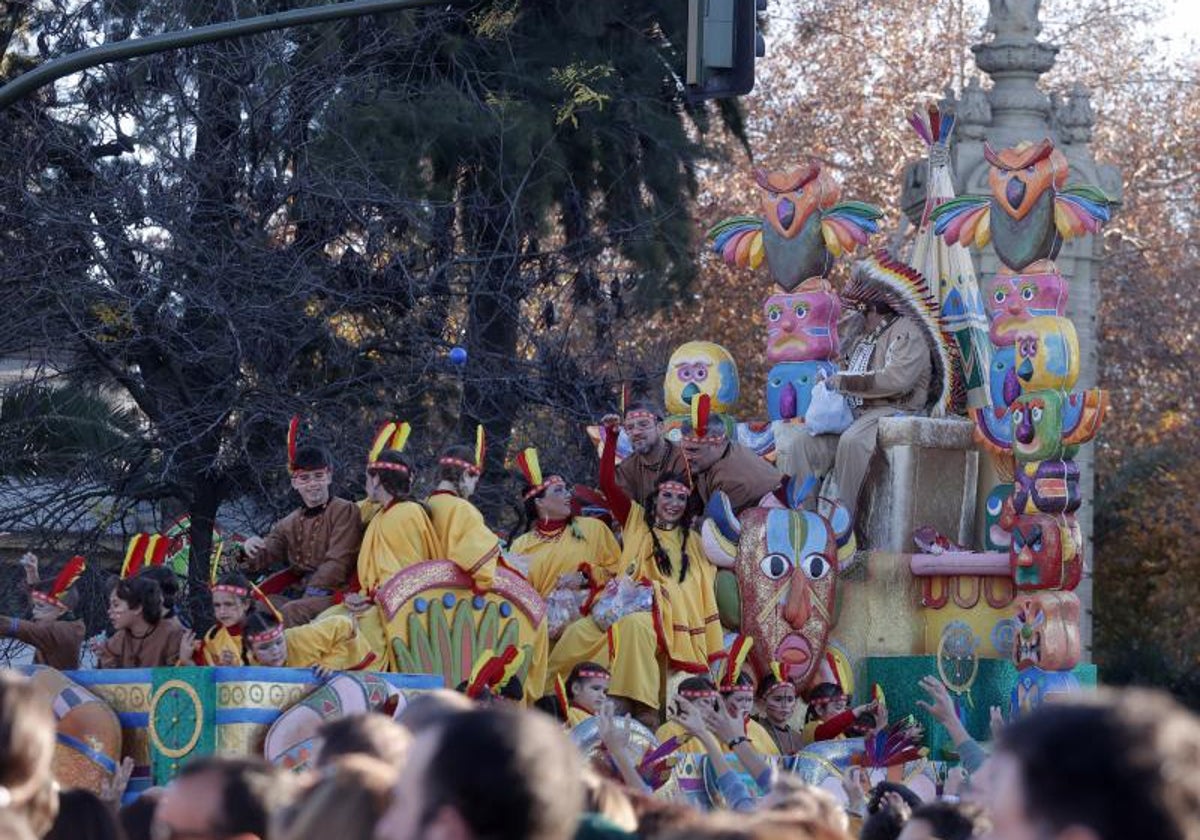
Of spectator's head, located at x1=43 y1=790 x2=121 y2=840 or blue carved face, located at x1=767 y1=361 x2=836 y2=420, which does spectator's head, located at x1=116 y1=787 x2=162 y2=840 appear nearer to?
spectator's head, located at x1=43 y1=790 x2=121 y2=840

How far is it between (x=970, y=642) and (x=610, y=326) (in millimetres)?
6406

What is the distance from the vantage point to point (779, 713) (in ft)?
44.8

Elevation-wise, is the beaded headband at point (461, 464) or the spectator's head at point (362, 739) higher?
the spectator's head at point (362, 739)

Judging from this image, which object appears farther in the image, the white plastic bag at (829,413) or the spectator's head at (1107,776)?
the white plastic bag at (829,413)

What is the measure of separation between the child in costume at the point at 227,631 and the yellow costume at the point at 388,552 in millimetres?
795

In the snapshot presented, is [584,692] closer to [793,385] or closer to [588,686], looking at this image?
[588,686]

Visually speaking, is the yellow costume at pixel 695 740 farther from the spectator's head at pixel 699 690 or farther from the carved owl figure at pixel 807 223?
the carved owl figure at pixel 807 223

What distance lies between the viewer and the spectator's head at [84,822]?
5184mm

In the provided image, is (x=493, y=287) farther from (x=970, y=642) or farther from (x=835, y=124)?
(x=835, y=124)

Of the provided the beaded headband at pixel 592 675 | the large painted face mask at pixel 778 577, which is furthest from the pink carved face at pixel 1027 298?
the beaded headband at pixel 592 675

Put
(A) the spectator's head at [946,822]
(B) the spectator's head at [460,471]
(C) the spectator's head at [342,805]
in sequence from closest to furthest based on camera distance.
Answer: (C) the spectator's head at [342,805] → (A) the spectator's head at [946,822] → (B) the spectator's head at [460,471]

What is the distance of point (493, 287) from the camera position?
1970 centimetres

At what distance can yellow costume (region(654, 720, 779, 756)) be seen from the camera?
12.5 metres

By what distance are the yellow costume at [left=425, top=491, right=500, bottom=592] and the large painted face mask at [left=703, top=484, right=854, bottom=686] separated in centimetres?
195
